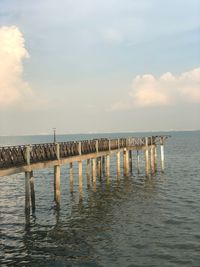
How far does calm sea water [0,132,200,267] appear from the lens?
55.5 ft

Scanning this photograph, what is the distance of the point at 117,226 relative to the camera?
2184 cm

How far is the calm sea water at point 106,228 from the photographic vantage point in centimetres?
1691

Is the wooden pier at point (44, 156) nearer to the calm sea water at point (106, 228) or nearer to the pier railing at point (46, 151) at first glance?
the pier railing at point (46, 151)

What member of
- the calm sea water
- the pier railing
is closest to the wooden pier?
the pier railing

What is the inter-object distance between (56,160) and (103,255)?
943 centimetres

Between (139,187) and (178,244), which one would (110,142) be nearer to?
(139,187)

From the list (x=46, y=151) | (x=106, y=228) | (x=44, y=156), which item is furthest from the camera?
(x=46, y=151)

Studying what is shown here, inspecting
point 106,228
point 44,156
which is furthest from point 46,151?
point 106,228

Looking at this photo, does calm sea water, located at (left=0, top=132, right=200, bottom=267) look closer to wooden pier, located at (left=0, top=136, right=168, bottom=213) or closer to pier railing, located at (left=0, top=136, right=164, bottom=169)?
wooden pier, located at (left=0, top=136, right=168, bottom=213)

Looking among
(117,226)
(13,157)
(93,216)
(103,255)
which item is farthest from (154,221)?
(13,157)

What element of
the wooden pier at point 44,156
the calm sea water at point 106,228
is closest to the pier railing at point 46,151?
the wooden pier at point 44,156

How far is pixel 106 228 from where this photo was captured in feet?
70.4

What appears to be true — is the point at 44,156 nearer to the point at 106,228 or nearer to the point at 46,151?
the point at 46,151

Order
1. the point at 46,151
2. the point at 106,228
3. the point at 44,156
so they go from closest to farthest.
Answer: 1. the point at 106,228
2. the point at 44,156
3. the point at 46,151
